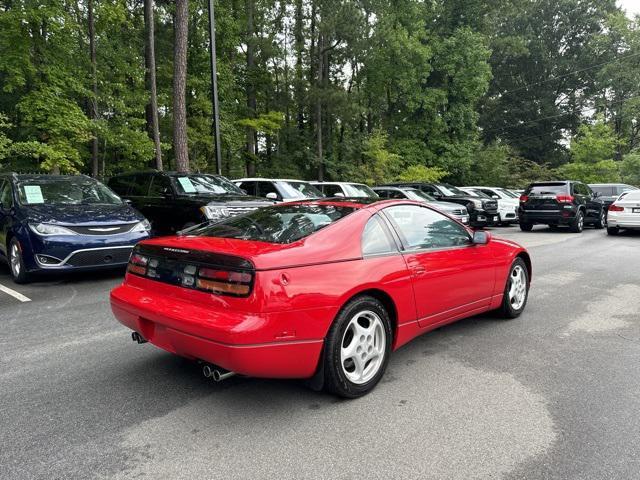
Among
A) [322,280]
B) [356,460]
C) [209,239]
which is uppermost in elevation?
[209,239]

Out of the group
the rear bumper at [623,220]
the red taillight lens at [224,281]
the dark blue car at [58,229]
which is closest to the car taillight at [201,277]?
the red taillight lens at [224,281]

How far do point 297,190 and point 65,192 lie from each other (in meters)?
5.63

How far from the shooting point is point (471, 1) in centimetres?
3300

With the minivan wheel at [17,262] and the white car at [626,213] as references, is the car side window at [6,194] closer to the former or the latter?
the minivan wheel at [17,262]

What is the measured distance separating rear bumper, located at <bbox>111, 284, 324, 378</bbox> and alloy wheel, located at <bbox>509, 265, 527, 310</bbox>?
3.04m

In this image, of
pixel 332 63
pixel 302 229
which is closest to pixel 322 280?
pixel 302 229

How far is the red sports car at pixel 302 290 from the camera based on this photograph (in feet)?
9.27

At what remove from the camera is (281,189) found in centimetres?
1183

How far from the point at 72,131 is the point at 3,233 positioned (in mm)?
8682

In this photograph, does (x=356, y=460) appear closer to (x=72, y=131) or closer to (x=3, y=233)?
(x=3, y=233)

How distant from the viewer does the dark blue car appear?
21.4 feet

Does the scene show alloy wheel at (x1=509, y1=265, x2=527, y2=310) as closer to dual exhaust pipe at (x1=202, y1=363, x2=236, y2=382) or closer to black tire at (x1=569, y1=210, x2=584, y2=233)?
dual exhaust pipe at (x1=202, y1=363, x2=236, y2=382)

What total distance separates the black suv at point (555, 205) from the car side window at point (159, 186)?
1216 cm

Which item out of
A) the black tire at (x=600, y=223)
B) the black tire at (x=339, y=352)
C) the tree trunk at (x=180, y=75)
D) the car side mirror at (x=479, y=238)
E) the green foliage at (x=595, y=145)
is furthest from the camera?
the green foliage at (x=595, y=145)
